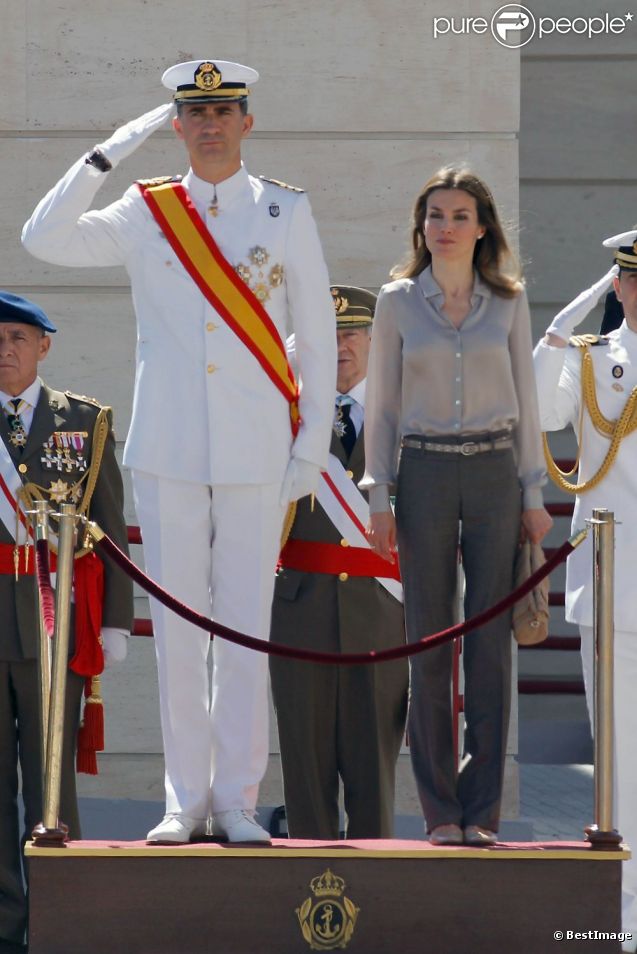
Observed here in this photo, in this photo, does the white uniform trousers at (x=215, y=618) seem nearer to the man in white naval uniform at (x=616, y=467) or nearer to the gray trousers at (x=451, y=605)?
the gray trousers at (x=451, y=605)

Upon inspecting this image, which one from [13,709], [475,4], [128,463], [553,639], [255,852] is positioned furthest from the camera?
[553,639]

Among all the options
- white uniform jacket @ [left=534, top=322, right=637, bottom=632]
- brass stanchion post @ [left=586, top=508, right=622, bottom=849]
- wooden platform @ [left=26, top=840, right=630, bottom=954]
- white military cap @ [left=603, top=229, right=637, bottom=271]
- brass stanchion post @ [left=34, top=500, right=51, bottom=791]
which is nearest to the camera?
wooden platform @ [left=26, top=840, right=630, bottom=954]

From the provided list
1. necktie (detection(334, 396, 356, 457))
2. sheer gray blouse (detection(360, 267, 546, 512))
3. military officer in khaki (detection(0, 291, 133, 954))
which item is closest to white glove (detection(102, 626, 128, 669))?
military officer in khaki (detection(0, 291, 133, 954))

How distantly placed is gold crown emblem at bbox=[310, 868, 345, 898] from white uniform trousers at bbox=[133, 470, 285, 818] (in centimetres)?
34

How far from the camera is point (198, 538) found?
512 centimetres

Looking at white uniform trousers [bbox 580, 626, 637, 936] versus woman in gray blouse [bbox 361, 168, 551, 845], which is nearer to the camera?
woman in gray blouse [bbox 361, 168, 551, 845]

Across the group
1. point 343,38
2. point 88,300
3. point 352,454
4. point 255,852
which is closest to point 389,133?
point 343,38

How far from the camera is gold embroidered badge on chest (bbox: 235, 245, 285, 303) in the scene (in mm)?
5172

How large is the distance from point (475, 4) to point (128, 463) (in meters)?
3.20

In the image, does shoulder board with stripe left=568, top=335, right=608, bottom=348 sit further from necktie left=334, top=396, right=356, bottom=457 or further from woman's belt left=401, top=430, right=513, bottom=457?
woman's belt left=401, top=430, right=513, bottom=457

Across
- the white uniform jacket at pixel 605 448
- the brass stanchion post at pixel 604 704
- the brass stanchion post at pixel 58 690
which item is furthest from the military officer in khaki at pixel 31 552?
the brass stanchion post at pixel 604 704

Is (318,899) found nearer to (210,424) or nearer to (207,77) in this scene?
(210,424)

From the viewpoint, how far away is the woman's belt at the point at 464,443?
5094mm

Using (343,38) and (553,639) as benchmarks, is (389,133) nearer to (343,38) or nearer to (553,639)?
Answer: (343,38)
